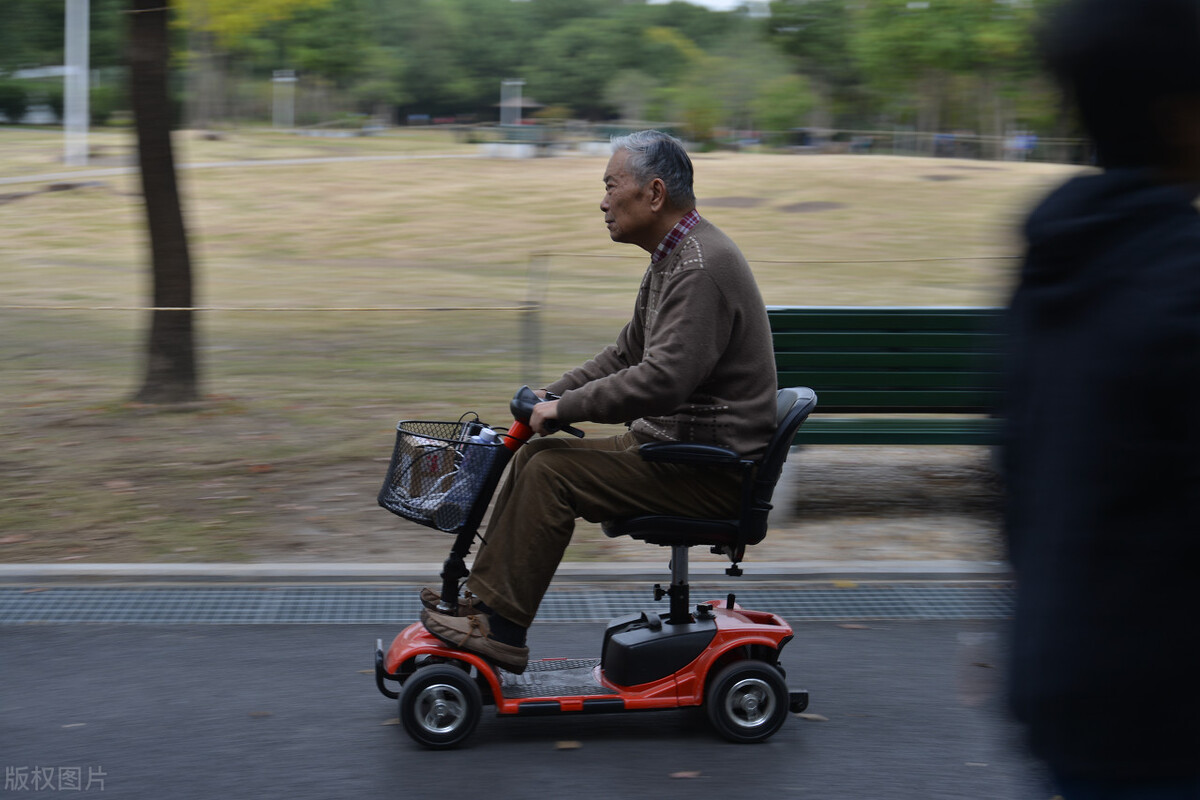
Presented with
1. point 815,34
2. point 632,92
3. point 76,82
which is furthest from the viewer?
point 632,92

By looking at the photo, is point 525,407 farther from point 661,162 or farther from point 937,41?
point 937,41

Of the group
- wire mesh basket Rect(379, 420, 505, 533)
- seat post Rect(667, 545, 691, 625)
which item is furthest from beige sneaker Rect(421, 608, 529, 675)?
seat post Rect(667, 545, 691, 625)

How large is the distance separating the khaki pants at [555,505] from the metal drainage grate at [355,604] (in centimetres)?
128

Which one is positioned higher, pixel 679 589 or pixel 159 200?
pixel 159 200

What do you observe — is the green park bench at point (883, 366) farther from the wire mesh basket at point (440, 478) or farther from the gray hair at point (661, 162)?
the wire mesh basket at point (440, 478)

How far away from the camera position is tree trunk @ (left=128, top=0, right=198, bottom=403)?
29.0 ft

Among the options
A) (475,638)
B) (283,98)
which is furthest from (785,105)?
(475,638)

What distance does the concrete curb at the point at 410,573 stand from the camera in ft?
18.1

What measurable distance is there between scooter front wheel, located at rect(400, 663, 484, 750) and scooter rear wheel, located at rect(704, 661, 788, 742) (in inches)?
29.2

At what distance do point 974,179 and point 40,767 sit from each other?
91.7ft

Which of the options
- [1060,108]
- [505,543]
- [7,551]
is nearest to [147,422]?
[7,551]

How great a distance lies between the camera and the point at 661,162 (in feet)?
12.9

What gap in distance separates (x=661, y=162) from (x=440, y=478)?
1183mm

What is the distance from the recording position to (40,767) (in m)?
3.71
